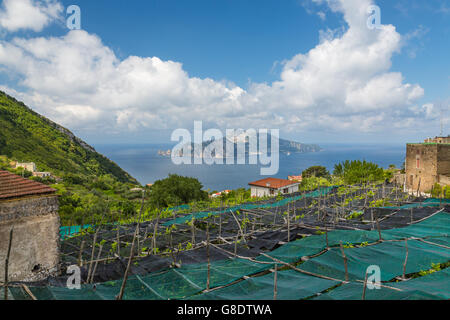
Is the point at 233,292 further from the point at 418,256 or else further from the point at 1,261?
the point at 1,261

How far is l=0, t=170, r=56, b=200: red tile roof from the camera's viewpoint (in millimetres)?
6180

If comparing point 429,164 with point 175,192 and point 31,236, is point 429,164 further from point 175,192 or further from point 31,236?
point 31,236

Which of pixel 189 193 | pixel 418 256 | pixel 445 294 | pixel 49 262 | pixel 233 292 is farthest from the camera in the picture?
pixel 189 193

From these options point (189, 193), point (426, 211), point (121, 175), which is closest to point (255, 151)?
point (121, 175)

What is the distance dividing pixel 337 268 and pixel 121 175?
55.0m

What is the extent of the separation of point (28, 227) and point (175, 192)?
18513 millimetres

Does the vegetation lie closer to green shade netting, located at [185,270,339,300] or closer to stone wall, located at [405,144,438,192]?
stone wall, located at [405,144,438,192]

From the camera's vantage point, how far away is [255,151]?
151625 millimetres

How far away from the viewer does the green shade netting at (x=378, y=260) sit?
4715 mm

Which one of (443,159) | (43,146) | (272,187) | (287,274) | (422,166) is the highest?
(43,146)

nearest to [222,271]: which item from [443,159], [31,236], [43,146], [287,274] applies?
[287,274]

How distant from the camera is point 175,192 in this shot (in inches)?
982

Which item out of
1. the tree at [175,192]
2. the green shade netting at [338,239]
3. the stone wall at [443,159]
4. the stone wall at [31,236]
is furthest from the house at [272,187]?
the stone wall at [31,236]

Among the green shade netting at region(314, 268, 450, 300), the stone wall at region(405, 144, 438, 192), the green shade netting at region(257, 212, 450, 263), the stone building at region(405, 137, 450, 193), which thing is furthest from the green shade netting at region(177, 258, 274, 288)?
the stone wall at region(405, 144, 438, 192)
